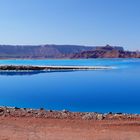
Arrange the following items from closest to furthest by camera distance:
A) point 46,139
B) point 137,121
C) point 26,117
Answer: point 46,139, point 137,121, point 26,117

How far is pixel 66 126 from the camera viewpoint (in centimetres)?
1086

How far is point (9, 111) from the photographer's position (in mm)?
13820

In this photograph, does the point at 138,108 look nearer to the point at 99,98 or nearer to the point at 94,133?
the point at 99,98

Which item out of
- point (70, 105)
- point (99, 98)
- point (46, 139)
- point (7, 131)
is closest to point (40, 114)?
point (7, 131)

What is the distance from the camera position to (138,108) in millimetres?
17828

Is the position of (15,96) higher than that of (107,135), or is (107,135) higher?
(107,135)

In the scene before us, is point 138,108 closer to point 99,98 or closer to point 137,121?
point 99,98

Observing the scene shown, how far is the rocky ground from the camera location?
9.54 m

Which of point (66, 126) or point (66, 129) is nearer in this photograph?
point (66, 129)

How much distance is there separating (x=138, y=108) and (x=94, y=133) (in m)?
8.36

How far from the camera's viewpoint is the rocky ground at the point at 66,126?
31.3 ft

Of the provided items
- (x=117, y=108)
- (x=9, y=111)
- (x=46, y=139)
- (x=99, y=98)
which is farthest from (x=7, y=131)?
(x=99, y=98)

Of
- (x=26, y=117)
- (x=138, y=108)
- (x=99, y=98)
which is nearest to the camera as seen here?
(x=26, y=117)

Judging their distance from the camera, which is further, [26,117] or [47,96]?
[47,96]
